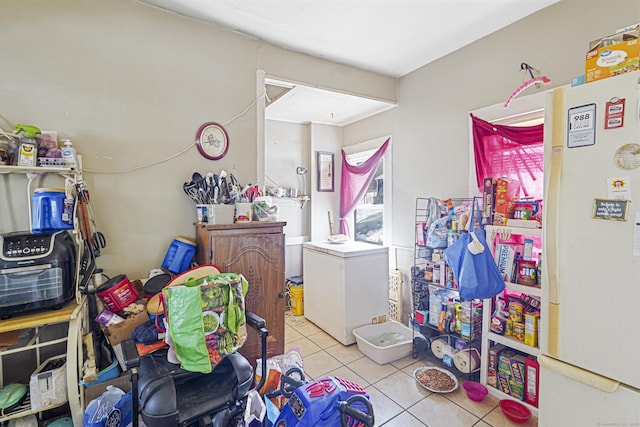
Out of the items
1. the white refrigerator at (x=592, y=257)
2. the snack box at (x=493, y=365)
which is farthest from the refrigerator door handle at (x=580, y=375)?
the snack box at (x=493, y=365)

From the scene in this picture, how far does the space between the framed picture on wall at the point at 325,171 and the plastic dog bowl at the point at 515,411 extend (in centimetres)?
290

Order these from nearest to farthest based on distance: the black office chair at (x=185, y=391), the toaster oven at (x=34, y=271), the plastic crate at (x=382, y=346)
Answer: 1. the black office chair at (x=185, y=391)
2. the toaster oven at (x=34, y=271)
3. the plastic crate at (x=382, y=346)

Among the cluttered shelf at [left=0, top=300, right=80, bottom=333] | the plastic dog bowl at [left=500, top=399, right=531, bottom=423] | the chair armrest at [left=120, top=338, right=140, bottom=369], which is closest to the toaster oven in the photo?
the cluttered shelf at [left=0, top=300, right=80, bottom=333]

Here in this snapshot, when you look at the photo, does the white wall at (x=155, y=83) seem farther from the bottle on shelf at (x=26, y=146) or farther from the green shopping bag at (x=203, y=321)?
the green shopping bag at (x=203, y=321)

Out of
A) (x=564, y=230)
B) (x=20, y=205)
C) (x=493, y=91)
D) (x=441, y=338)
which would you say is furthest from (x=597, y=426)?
(x=20, y=205)

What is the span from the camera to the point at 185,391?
1431 millimetres

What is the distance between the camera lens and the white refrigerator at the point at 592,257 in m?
1.13

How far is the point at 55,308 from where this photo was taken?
1.49 metres

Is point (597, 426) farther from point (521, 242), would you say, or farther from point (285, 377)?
point (285, 377)

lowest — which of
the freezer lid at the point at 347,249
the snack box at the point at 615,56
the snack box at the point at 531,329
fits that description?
the snack box at the point at 531,329

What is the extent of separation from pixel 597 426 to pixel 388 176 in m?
2.57

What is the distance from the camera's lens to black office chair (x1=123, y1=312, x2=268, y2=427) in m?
1.26

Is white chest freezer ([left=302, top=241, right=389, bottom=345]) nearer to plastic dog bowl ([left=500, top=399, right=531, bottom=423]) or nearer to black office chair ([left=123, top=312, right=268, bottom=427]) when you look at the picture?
plastic dog bowl ([left=500, top=399, right=531, bottom=423])

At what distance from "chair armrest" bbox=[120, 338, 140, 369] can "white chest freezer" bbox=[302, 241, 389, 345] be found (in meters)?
1.82
